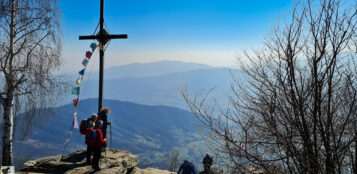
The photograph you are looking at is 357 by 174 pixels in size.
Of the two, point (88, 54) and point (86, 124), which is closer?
point (86, 124)

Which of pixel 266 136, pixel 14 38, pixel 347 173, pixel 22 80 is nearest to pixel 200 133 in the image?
pixel 266 136

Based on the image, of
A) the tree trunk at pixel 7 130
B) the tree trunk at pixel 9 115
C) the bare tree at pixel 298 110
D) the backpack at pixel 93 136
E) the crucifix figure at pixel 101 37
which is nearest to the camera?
the bare tree at pixel 298 110

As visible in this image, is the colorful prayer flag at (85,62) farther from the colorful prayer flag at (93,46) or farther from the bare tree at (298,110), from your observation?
the bare tree at (298,110)

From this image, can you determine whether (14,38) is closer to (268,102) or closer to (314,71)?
(268,102)

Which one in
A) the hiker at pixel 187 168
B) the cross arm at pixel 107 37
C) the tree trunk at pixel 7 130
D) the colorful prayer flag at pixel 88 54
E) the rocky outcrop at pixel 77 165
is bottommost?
the hiker at pixel 187 168

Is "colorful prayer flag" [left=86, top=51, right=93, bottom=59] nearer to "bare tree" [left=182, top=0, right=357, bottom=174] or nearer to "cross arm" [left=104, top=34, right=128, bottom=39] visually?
"cross arm" [left=104, top=34, right=128, bottom=39]

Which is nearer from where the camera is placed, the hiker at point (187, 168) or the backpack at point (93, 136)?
the backpack at point (93, 136)

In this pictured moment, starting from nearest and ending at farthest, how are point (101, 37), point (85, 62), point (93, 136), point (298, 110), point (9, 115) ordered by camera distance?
point (298, 110)
point (93, 136)
point (101, 37)
point (85, 62)
point (9, 115)

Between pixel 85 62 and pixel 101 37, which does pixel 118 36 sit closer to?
pixel 101 37

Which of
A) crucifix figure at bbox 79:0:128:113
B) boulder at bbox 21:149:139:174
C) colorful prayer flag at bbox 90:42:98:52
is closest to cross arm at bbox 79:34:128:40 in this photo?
crucifix figure at bbox 79:0:128:113

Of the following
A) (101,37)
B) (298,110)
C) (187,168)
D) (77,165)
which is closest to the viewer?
(298,110)

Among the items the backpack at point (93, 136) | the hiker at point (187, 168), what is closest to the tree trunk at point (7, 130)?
the backpack at point (93, 136)

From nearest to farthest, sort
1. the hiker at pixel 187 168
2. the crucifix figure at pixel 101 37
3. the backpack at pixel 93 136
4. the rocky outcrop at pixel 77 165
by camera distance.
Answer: the backpack at pixel 93 136 < the rocky outcrop at pixel 77 165 < the crucifix figure at pixel 101 37 < the hiker at pixel 187 168

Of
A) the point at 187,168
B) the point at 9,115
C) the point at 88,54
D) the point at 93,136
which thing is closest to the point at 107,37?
the point at 88,54
